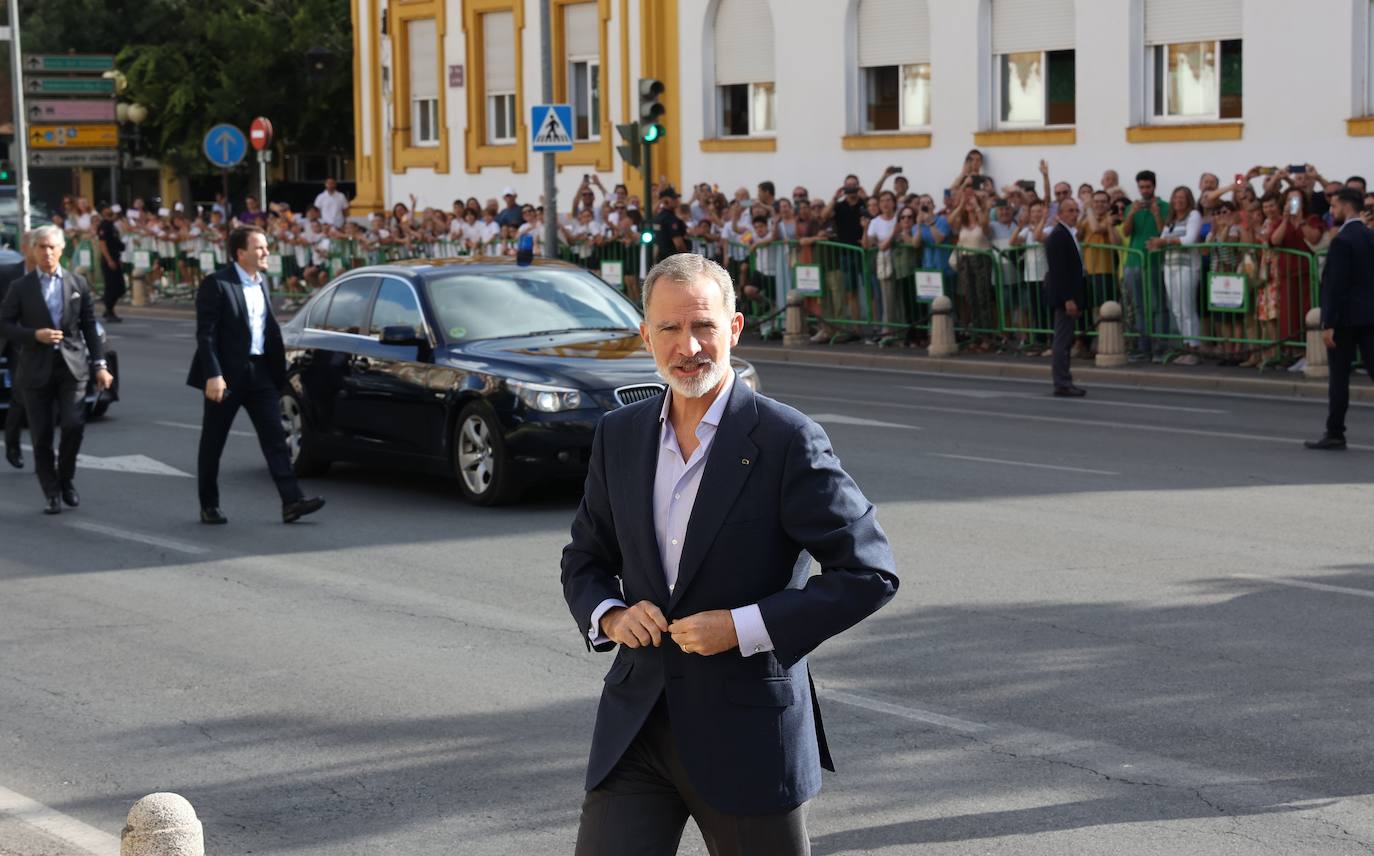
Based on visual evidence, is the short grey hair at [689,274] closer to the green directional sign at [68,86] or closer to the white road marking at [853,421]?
the white road marking at [853,421]

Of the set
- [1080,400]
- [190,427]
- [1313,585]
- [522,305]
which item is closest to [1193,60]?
[1080,400]

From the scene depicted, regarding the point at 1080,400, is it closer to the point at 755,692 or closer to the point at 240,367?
the point at 240,367

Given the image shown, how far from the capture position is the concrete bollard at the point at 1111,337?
21203 millimetres

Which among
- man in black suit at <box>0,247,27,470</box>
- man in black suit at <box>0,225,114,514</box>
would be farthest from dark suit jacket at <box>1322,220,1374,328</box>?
man in black suit at <box>0,247,27,470</box>

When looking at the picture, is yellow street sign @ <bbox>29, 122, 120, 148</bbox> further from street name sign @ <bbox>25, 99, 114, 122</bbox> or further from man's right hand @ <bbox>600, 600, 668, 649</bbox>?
man's right hand @ <bbox>600, 600, 668, 649</bbox>

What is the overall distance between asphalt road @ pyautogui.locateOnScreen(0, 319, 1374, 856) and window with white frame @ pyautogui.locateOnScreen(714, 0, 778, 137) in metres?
19.9

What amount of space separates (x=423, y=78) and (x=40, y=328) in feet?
96.6

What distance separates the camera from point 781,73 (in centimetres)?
3272

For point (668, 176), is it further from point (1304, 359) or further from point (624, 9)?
point (1304, 359)

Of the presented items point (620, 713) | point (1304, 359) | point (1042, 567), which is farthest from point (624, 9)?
point (620, 713)

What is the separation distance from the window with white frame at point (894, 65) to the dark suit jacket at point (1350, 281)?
16.0 m

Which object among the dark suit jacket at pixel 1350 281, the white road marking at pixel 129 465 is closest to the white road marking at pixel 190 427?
the white road marking at pixel 129 465

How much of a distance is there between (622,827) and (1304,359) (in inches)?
686

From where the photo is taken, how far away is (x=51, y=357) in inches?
515
